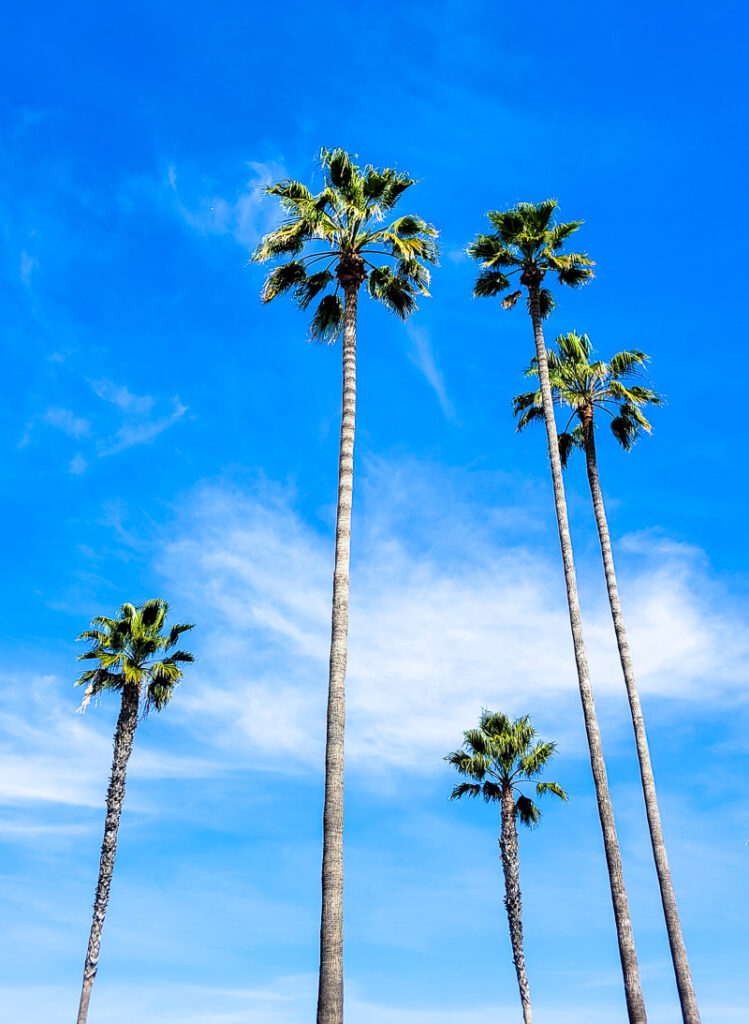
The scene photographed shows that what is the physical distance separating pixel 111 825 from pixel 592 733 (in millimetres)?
15884

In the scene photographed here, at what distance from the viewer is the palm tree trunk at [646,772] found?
77.2 feet

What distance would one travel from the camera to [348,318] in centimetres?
2145

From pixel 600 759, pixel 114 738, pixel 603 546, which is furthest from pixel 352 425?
pixel 114 738

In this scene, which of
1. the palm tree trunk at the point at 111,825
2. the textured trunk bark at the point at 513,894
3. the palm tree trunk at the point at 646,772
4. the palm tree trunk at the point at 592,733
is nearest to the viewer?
the palm tree trunk at the point at 592,733

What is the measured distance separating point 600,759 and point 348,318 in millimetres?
13319

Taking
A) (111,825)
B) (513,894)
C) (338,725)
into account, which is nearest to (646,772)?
(513,894)

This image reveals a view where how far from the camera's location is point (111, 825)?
27938mm

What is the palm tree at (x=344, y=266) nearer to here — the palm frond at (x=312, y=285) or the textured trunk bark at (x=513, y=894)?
the palm frond at (x=312, y=285)

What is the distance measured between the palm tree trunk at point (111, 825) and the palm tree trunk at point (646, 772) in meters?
16.9

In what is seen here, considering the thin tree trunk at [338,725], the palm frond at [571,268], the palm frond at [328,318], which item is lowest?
the thin tree trunk at [338,725]

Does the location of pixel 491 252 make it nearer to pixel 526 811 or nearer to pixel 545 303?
pixel 545 303

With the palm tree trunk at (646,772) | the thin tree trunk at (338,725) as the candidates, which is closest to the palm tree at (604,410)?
the palm tree trunk at (646,772)

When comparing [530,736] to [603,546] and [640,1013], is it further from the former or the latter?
[640,1013]

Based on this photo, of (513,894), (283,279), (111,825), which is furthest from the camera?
(513,894)
